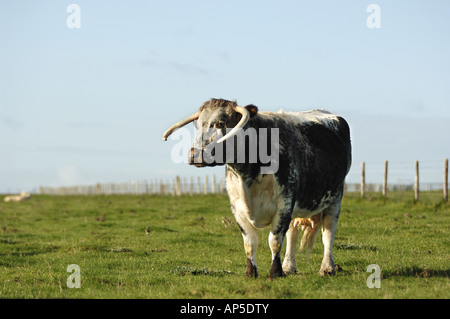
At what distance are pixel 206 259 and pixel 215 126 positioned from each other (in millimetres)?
5834

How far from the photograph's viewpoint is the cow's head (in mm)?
8883

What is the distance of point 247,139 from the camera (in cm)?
974

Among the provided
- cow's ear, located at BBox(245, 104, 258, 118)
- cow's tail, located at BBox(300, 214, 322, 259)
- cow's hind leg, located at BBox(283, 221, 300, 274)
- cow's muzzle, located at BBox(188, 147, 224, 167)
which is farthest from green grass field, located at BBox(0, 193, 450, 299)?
cow's ear, located at BBox(245, 104, 258, 118)

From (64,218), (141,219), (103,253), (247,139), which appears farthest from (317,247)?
(64,218)

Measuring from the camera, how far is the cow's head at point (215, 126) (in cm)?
888

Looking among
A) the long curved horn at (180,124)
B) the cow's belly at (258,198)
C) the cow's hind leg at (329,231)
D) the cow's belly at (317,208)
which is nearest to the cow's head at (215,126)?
the long curved horn at (180,124)

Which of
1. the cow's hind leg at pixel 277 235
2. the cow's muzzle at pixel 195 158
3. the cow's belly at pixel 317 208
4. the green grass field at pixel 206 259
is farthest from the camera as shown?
the cow's belly at pixel 317 208

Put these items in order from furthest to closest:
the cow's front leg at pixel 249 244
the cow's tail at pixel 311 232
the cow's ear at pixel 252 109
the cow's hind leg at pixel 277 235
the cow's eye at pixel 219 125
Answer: the cow's tail at pixel 311 232 < the cow's front leg at pixel 249 244 < the cow's hind leg at pixel 277 235 < the cow's ear at pixel 252 109 < the cow's eye at pixel 219 125

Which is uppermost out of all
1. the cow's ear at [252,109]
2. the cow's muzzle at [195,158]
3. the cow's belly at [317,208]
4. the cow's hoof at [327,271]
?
the cow's ear at [252,109]

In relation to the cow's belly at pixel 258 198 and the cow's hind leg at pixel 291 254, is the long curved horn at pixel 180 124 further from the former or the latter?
the cow's hind leg at pixel 291 254

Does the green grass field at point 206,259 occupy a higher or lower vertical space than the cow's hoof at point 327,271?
lower

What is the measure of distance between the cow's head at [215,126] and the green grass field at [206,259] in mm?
1985

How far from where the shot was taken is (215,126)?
9.22 m
